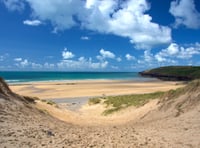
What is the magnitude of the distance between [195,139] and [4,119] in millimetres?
6934

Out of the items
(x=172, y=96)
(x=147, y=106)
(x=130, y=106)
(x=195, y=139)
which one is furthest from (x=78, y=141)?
(x=130, y=106)

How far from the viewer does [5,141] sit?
8.55m

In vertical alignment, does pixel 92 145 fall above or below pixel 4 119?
below

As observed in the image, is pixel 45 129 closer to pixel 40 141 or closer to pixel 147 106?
pixel 40 141

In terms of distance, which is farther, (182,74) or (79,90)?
(182,74)

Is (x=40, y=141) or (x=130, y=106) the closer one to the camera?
(x=40, y=141)

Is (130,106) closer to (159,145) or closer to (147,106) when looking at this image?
(147,106)

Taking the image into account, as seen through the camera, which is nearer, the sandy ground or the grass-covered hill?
the sandy ground

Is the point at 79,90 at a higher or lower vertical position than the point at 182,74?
lower

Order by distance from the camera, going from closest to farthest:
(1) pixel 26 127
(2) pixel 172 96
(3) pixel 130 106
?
(1) pixel 26 127, (2) pixel 172 96, (3) pixel 130 106

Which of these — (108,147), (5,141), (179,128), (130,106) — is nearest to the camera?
(5,141)

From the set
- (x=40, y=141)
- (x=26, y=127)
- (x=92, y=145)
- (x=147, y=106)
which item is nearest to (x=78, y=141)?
(x=92, y=145)

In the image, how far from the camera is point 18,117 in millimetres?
11656

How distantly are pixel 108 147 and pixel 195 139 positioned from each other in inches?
119
